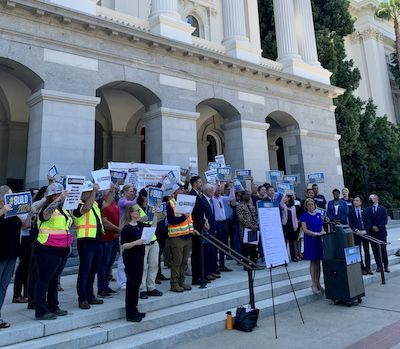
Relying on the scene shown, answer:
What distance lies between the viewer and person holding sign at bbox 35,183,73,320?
4926mm

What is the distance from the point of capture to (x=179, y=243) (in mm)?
6605

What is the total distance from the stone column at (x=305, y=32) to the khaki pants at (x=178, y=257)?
16418 mm

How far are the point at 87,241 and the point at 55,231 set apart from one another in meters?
0.61

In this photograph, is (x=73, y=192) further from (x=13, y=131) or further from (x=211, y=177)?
(x=13, y=131)

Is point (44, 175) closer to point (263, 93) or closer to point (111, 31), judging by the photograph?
point (111, 31)

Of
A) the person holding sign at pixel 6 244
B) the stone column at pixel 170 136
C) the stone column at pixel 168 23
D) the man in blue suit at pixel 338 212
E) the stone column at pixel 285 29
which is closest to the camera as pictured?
the person holding sign at pixel 6 244

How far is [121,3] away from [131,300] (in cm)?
1721

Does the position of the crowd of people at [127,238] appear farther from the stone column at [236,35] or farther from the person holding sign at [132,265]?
the stone column at [236,35]

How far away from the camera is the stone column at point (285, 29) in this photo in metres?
19.0

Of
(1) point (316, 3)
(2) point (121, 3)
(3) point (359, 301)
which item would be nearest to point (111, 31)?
(2) point (121, 3)

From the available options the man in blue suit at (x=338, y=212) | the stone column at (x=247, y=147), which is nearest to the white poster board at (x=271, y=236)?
the man in blue suit at (x=338, y=212)

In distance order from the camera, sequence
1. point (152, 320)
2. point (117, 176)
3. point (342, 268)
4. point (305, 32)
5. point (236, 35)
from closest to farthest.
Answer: point (152, 320), point (342, 268), point (117, 176), point (236, 35), point (305, 32)

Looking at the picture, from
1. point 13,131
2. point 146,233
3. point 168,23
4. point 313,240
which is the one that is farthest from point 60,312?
point 13,131

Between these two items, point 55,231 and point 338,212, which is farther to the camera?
point 338,212
